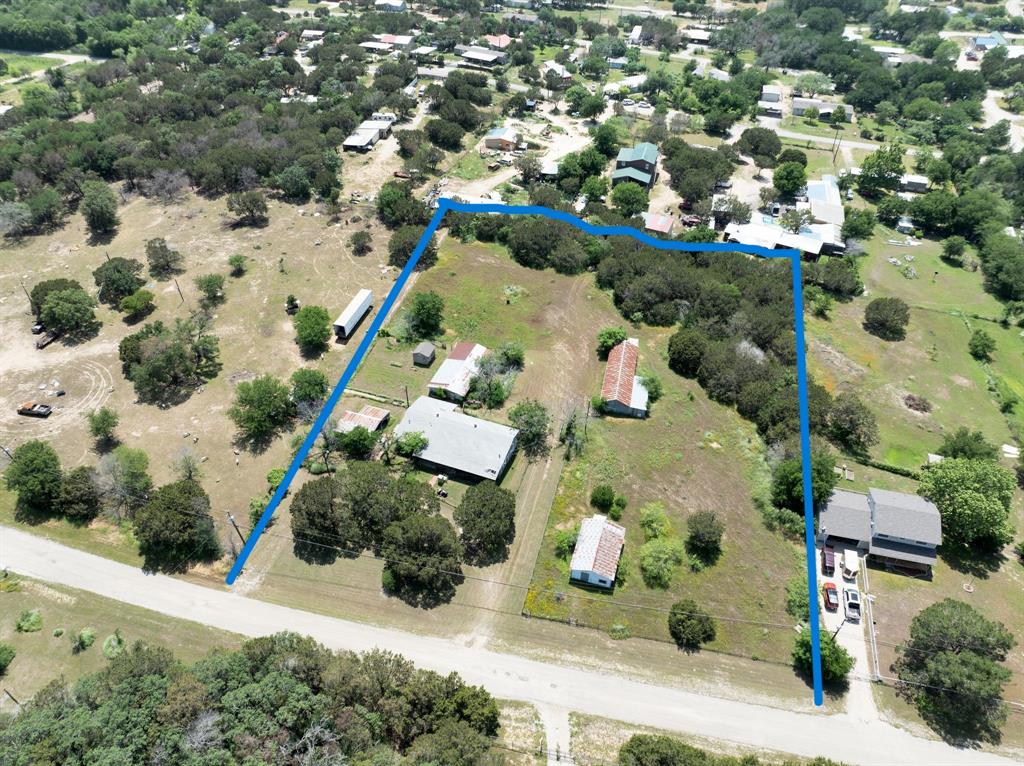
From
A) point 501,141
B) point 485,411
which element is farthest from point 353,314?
point 501,141

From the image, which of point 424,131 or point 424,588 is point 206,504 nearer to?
point 424,588

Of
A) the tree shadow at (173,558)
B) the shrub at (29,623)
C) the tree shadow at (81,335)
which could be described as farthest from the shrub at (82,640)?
the tree shadow at (81,335)

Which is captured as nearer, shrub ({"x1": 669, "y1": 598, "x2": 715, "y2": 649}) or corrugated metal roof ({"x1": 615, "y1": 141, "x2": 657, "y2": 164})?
shrub ({"x1": 669, "y1": 598, "x2": 715, "y2": 649})

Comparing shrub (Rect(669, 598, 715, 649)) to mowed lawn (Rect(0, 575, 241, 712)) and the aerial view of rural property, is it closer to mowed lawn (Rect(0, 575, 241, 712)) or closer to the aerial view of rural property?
the aerial view of rural property

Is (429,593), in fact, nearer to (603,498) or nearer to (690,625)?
(603,498)

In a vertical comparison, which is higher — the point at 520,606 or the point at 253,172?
the point at 253,172

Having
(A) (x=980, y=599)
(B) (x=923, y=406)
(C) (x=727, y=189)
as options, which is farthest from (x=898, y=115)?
(A) (x=980, y=599)

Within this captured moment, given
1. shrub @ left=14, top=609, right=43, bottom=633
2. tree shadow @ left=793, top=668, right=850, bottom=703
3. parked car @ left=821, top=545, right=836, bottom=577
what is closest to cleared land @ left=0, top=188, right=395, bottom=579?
shrub @ left=14, top=609, right=43, bottom=633

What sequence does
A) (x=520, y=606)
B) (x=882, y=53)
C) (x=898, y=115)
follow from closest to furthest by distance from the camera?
(x=520, y=606)
(x=898, y=115)
(x=882, y=53)
